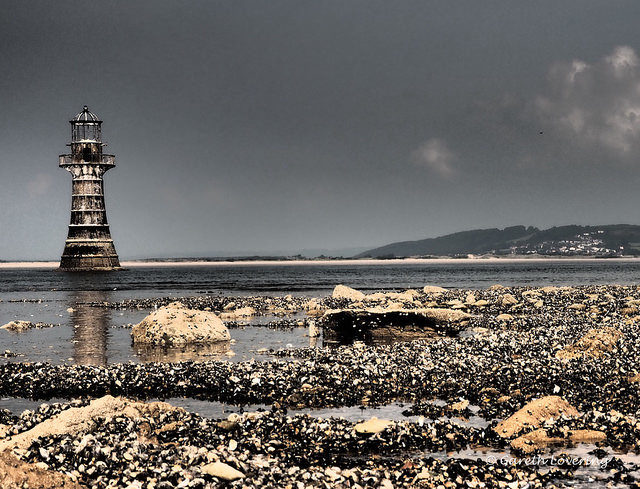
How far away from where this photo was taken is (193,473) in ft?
32.3

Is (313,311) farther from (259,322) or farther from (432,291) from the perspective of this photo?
(432,291)

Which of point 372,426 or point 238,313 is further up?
point 238,313

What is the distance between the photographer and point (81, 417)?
12078 millimetres

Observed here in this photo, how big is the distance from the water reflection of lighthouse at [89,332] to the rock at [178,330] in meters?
1.71

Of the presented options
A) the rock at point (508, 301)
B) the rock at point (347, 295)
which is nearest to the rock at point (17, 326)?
the rock at point (347, 295)

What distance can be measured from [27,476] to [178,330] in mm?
17078

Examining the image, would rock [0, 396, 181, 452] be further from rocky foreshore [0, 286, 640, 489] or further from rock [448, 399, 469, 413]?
rock [448, 399, 469, 413]

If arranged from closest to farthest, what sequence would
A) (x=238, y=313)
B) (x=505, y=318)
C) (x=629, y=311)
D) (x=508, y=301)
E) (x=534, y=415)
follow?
(x=534, y=415) < (x=505, y=318) < (x=629, y=311) < (x=238, y=313) < (x=508, y=301)

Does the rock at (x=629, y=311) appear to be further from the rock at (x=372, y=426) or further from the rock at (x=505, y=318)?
the rock at (x=372, y=426)

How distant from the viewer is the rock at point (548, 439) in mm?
11695

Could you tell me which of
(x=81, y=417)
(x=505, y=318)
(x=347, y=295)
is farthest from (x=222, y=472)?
(x=347, y=295)

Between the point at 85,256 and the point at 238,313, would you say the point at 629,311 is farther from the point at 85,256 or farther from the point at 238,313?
the point at 85,256

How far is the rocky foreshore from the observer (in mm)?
10109

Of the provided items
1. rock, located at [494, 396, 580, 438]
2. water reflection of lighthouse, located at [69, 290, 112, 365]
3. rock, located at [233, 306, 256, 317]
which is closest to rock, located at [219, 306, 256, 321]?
rock, located at [233, 306, 256, 317]
